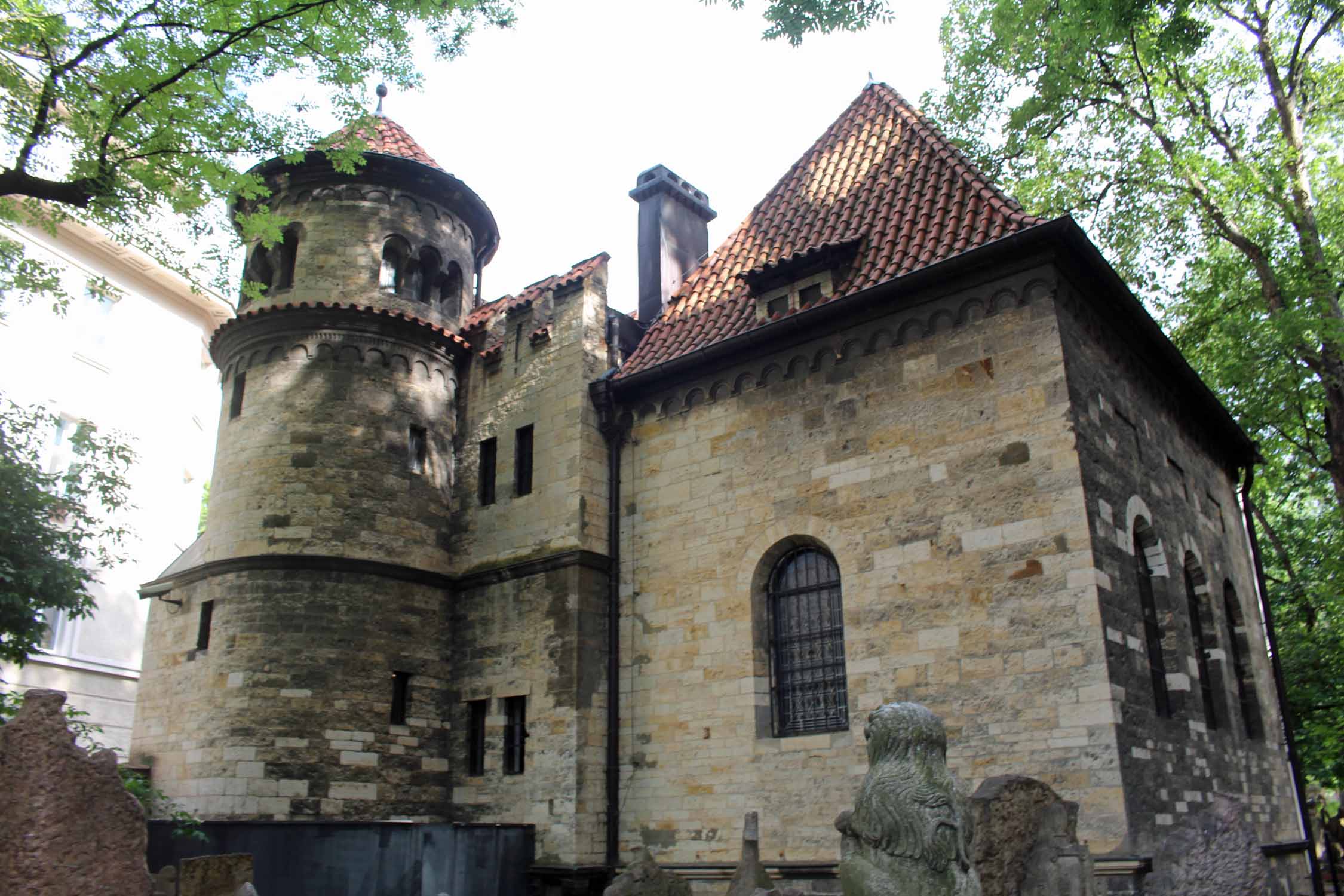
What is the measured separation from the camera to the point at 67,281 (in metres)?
25.1

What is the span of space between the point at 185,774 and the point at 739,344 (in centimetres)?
874

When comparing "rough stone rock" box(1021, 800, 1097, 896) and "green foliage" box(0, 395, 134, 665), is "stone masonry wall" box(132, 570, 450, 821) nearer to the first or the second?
"green foliage" box(0, 395, 134, 665)

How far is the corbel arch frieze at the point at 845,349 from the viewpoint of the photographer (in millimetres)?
11164

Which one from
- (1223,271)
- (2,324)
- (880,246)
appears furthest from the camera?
(2,324)

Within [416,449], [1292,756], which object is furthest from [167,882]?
[1292,756]

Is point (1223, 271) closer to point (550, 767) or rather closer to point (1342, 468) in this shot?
point (1342, 468)

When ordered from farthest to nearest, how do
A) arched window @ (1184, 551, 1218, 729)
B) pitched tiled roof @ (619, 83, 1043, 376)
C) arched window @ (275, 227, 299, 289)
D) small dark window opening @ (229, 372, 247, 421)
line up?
arched window @ (275, 227, 299, 289)
small dark window opening @ (229, 372, 247, 421)
arched window @ (1184, 551, 1218, 729)
pitched tiled roof @ (619, 83, 1043, 376)

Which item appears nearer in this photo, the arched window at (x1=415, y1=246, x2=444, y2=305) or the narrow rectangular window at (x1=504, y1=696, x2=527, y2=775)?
the narrow rectangular window at (x1=504, y1=696, x2=527, y2=775)

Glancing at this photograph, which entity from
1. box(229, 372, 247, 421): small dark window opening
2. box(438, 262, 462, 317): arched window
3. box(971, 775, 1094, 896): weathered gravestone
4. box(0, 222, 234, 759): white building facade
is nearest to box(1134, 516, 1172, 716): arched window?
box(971, 775, 1094, 896): weathered gravestone

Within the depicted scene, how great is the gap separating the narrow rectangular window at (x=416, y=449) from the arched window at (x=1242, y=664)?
1150 cm

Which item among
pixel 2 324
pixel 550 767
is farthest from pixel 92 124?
pixel 2 324

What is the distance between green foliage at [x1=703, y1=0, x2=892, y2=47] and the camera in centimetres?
930

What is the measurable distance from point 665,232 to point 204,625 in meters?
8.92

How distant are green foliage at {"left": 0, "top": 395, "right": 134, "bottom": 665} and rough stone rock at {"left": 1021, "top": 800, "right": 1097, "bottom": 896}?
11.8 metres
